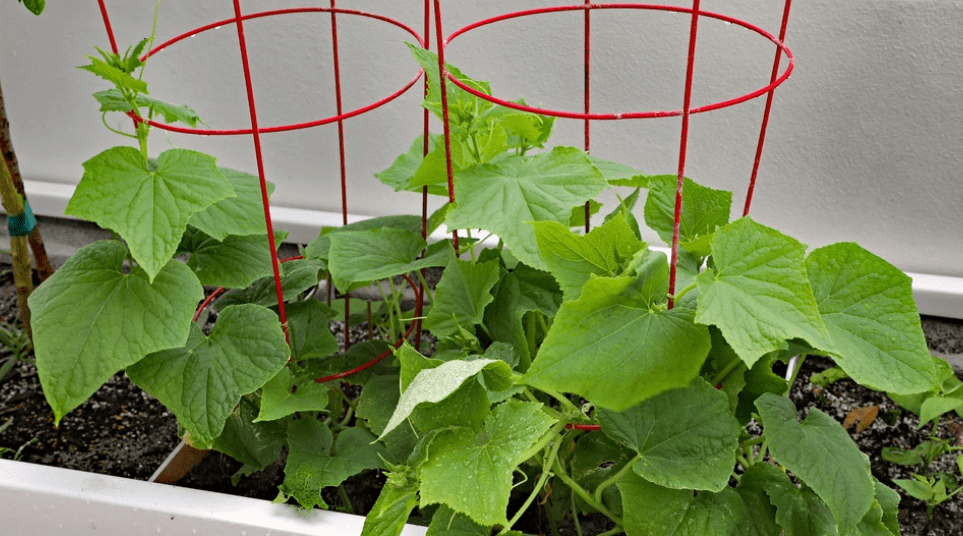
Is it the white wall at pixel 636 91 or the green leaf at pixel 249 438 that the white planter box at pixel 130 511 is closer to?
the green leaf at pixel 249 438

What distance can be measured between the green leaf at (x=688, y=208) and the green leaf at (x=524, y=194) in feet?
0.24

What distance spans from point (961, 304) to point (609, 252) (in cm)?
86

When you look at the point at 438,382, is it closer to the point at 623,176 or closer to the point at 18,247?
the point at 623,176

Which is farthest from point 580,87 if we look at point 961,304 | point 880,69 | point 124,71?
point 124,71

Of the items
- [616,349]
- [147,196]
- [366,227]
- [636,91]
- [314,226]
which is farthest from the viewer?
[314,226]

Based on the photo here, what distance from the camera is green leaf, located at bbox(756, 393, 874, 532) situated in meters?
0.66

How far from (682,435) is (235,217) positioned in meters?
0.47

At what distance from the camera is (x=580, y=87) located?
4.42 feet

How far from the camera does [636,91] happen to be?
1.33 meters

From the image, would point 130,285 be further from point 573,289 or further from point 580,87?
point 580,87

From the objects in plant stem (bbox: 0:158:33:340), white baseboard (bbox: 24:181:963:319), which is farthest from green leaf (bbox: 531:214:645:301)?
white baseboard (bbox: 24:181:963:319)

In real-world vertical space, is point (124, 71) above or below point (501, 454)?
above

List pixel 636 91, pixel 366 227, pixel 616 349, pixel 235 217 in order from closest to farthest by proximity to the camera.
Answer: pixel 616 349, pixel 235 217, pixel 366 227, pixel 636 91

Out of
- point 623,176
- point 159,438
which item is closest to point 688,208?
point 623,176
